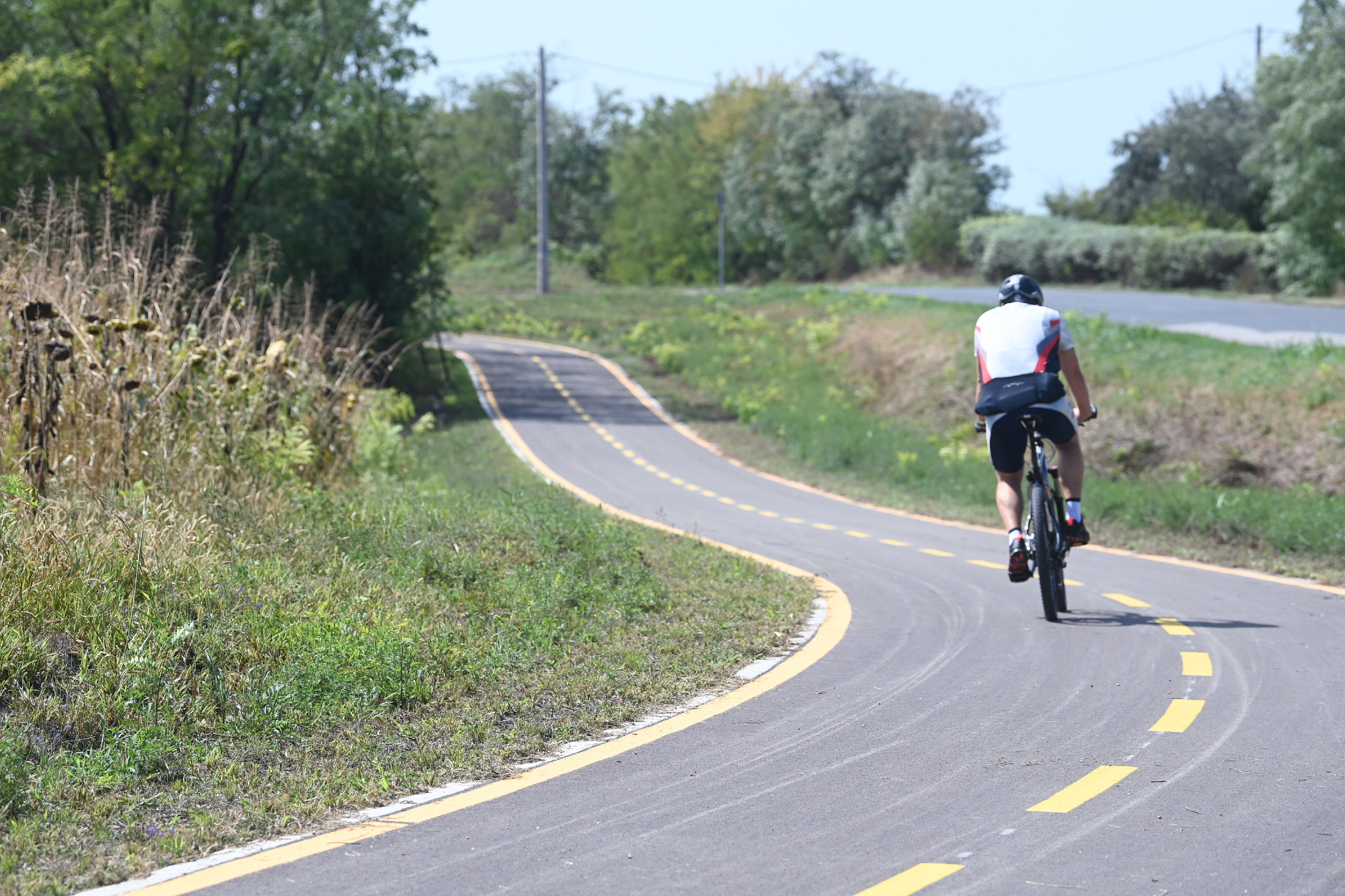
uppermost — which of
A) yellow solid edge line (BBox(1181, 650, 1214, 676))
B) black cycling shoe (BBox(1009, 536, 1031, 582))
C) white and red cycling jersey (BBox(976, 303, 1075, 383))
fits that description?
white and red cycling jersey (BBox(976, 303, 1075, 383))

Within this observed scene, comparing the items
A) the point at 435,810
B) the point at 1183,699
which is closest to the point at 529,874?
the point at 435,810

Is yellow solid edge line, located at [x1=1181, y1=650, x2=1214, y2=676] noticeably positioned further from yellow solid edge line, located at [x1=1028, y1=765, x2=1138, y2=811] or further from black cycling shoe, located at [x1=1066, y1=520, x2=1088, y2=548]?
yellow solid edge line, located at [x1=1028, y1=765, x2=1138, y2=811]

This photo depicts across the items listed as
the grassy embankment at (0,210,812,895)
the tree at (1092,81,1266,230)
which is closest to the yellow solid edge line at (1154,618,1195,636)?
the grassy embankment at (0,210,812,895)

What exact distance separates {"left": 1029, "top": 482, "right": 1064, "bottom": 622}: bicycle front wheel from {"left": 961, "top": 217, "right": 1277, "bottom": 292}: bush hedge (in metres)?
33.5

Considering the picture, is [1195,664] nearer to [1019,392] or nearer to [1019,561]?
[1019,561]

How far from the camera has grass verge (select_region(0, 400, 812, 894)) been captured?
15.3ft

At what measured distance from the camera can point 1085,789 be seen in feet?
16.3

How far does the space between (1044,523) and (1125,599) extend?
1959 millimetres

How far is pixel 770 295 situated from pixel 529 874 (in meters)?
39.1

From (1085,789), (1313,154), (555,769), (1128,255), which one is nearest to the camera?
(1085,789)

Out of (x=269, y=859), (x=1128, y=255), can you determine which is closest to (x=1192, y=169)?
(x=1128, y=255)

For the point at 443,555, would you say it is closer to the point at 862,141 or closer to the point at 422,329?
the point at 422,329

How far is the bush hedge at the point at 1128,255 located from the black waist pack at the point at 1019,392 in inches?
1325

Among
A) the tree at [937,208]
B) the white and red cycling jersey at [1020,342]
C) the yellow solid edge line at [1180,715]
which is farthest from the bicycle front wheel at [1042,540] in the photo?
the tree at [937,208]
